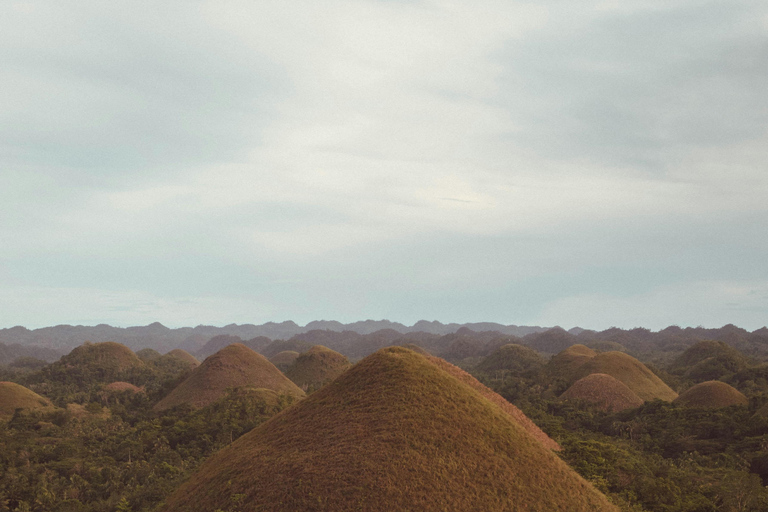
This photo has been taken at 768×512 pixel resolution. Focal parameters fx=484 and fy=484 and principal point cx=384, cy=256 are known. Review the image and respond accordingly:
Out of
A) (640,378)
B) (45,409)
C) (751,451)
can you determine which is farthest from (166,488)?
(640,378)

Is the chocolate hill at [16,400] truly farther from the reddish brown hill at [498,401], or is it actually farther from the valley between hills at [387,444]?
the reddish brown hill at [498,401]

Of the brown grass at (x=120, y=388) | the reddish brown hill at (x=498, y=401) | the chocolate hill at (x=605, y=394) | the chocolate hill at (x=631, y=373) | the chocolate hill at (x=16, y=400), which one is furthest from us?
the brown grass at (x=120, y=388)

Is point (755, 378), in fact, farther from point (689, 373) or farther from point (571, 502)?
point (571, 502)

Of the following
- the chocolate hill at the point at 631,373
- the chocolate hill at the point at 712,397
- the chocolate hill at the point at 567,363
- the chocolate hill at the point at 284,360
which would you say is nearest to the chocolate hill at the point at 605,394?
the chocolate hill at the point at 712,397

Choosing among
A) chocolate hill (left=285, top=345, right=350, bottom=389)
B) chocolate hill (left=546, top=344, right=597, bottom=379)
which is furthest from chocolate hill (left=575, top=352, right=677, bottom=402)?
chocolate hill (left=285, top=345, right=350, bottom=389)

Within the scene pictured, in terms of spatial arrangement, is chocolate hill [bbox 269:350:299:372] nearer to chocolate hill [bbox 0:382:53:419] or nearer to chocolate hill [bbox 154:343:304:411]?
chocolate hill [bbox 154:343:304:411]

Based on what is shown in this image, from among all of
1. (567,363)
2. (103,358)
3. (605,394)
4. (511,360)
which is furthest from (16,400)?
(511,360)
